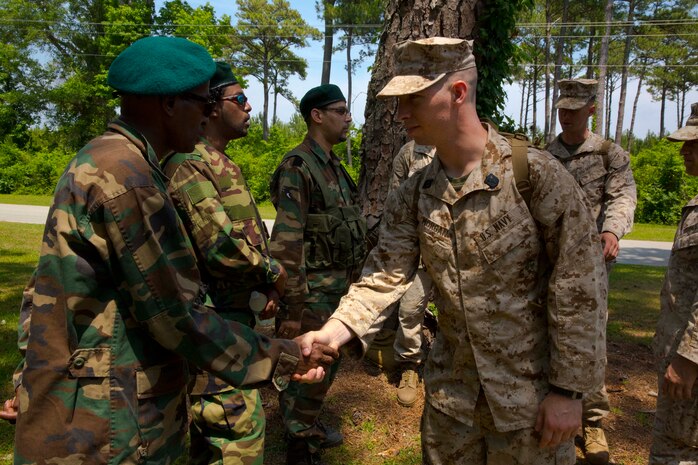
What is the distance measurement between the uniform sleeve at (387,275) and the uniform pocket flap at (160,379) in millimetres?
709

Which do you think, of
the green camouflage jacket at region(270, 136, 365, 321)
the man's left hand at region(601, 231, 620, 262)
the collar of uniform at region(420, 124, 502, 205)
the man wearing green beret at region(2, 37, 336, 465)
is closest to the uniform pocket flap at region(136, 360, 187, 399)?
the man wearing green beret at region(2, 37, 336, 465)

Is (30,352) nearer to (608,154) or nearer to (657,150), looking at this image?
(608,154)

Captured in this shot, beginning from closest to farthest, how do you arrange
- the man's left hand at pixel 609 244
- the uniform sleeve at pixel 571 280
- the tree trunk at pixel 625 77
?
the uniform sleeve at pixel 571 280 < the man's left hand at pixel 609 244 < the tree trunk at pixel 625 77

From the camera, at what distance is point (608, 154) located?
176 inches

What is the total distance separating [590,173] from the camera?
4496 mm

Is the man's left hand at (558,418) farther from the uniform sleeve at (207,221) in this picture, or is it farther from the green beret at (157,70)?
the green beret at (157,70)

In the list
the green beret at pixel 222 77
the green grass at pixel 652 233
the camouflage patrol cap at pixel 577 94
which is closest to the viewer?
the green beret at pixel 222 77

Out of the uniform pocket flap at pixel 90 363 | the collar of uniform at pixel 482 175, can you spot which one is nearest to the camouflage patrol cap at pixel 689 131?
the collar of uniform at pixel 482 175

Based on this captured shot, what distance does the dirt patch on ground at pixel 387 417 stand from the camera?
3.94 metres

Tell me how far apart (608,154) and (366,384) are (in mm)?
2713

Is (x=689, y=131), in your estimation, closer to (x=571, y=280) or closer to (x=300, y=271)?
(x=571, y=280)

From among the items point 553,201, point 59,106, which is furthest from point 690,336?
point 59,106

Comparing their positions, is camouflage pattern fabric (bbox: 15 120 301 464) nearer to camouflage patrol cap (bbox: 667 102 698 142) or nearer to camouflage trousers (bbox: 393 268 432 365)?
camouflage patrol cap (bbox: 667 102 698 142)

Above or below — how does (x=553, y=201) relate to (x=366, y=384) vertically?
above
